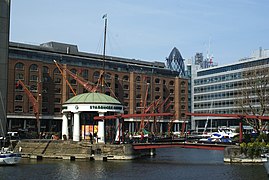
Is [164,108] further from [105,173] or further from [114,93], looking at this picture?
[105,173]

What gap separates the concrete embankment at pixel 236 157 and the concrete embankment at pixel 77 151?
17.5m

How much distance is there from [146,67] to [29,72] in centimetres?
5489

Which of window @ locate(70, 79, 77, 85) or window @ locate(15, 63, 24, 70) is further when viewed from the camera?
window @ locate(70, 79, 77, 85)

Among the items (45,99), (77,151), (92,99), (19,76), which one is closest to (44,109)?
(45,99)

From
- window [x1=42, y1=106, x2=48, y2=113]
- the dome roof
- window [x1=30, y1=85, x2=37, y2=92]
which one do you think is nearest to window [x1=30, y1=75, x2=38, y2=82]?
window [x1=30, y1=85, x2=37, y2=92]

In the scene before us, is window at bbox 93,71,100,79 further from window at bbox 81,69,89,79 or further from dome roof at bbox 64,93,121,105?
dome roof at bbox 64,93,121,105

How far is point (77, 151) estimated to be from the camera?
8450cm

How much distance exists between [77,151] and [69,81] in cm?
7798

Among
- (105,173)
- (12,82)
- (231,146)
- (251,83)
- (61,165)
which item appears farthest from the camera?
(12,82)

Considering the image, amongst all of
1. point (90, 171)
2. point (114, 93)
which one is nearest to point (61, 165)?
point (90, 171)

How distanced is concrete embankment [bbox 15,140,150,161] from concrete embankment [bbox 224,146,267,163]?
17.5 m

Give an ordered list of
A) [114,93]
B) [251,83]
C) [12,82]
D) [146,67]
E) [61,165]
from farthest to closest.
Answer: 1. [146,67]
2. [114,93]
3. [12,82]
4. [251,83]
5. [61,165]

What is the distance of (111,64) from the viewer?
175000mm

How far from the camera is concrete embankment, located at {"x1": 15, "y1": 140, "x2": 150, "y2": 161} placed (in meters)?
82.3
